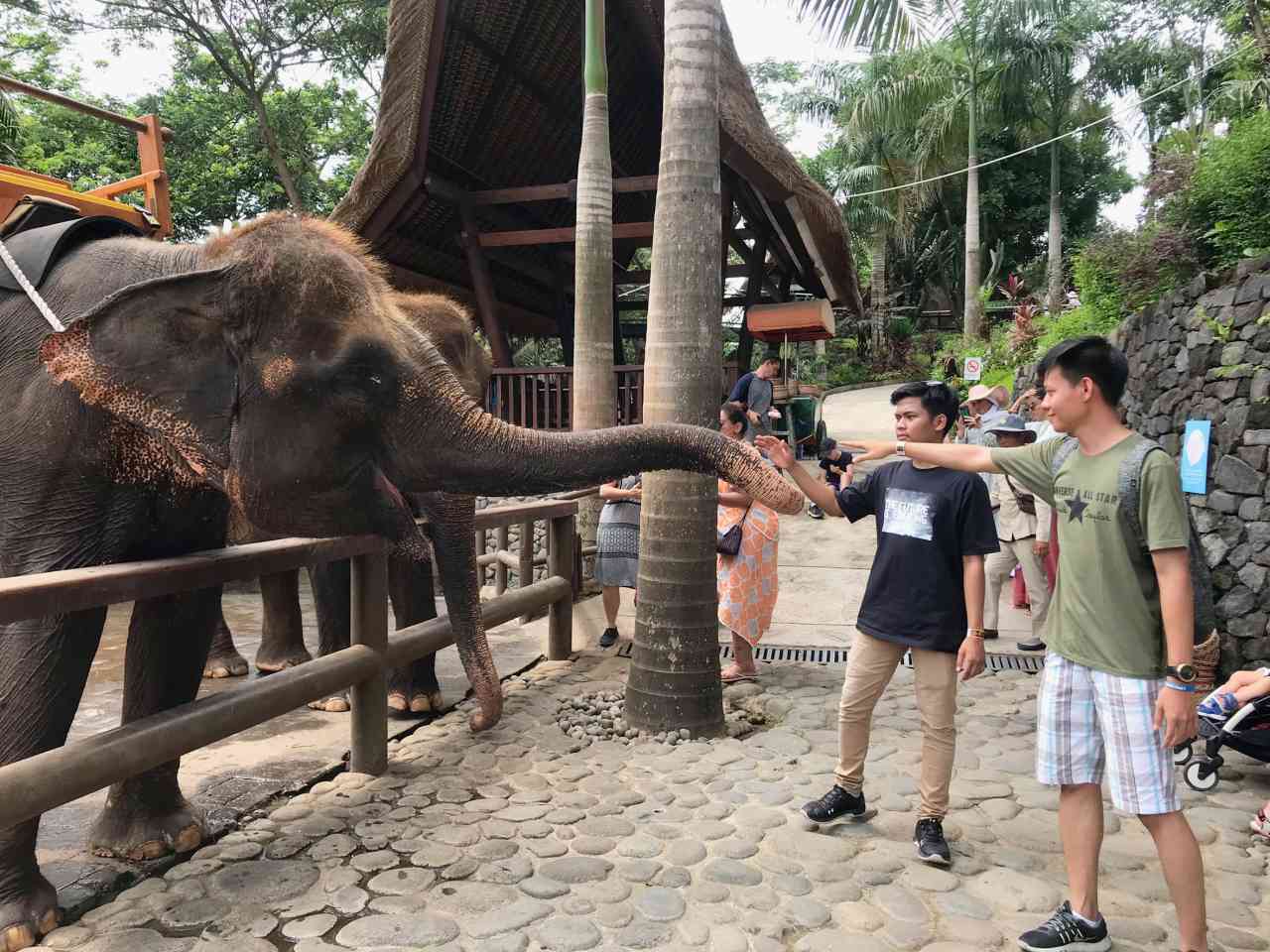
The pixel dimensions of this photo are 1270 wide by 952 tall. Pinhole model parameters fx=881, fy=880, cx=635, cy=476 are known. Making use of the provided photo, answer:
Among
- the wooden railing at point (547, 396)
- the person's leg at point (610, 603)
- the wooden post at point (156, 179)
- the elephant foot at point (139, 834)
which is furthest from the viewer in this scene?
the wooden railing at point (547, 396)

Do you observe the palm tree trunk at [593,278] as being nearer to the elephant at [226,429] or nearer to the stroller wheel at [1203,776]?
the elephant at [226,429]

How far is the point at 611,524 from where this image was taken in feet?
19.6

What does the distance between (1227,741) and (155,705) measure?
4369mm

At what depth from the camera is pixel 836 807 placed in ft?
11.1

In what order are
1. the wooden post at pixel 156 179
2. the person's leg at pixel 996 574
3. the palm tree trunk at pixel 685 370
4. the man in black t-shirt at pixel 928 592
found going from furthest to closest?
the person's leg at pixel 996 574 → the wooden post at pixel 156 179 → the palm tree trunk at pixel 685 370 → the man in black t-shirt at pixel 928 592

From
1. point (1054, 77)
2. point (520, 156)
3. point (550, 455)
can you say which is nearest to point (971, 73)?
point (1054, 77)

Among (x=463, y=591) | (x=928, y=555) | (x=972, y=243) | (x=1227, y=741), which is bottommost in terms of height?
(x=1227, y=741)

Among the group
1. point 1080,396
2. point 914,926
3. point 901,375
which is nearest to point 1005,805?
point 914,926

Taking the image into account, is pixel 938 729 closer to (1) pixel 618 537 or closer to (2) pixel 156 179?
(1) pixel 618 537

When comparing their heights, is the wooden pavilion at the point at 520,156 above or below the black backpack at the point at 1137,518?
above

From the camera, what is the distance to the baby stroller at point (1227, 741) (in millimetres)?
3795

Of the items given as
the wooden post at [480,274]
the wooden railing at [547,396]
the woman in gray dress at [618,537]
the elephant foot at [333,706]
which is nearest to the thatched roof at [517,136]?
the wooden post at [480,274]

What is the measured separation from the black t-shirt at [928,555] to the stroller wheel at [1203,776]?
171cm

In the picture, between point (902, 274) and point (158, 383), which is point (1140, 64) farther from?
point (158, 383)
